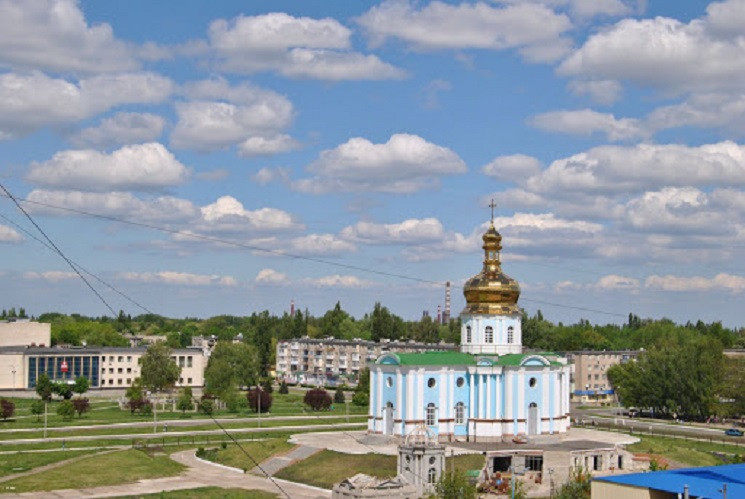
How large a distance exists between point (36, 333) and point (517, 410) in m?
72.2

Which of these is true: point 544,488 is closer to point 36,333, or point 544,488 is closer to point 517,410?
point 517,410

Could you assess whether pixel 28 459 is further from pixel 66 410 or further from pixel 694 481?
pixel 694 481

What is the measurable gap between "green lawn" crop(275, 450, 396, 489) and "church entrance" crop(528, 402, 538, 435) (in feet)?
29.1

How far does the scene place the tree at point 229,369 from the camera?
80.4 m

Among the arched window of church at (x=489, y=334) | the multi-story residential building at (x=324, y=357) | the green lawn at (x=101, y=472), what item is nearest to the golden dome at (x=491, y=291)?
the arched window of church at (x=489, y=334)

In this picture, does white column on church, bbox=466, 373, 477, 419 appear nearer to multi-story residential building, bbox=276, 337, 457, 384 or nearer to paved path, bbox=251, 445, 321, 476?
paved path, bbox=251, 445, 321, 476

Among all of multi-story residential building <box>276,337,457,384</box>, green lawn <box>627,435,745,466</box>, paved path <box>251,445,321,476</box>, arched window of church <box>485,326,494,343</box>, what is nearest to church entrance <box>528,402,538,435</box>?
arched window of church <box>485,326,494,343</box>

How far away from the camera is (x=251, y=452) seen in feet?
165

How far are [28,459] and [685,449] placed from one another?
3326 cm

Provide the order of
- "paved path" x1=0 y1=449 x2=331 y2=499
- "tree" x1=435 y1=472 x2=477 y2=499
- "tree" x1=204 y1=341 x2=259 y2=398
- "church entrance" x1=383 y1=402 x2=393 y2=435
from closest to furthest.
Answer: "tree" x1=435 y1=472 x2=477 y2=499 → "paved path" x1=0 y1=449 x2=331 y2=499 → "church entrance" x1=383 y1=402 x2=393 y2=435 → "tree" x1=204 y1=341 x2=259 y2=398

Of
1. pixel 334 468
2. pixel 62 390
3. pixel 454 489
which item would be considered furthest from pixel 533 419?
pixel 62 390

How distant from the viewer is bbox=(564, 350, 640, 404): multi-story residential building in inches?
3748

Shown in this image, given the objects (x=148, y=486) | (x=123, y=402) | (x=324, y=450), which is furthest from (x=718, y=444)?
(x=123, y=402)

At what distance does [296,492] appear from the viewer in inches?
1640
